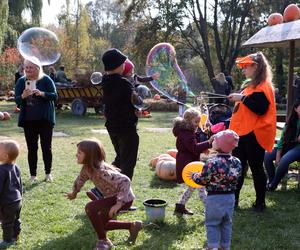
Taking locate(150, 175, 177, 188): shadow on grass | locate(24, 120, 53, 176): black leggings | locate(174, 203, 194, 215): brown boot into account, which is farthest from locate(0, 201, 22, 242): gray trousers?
locate(150, 175, 177, 188): shadow on grass

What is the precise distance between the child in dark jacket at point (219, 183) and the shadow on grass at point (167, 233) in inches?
21.8

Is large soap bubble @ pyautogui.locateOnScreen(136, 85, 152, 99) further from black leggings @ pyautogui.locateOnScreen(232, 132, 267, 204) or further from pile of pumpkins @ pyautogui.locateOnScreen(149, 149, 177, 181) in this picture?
pile of pumpkins @ pyautogui.locateOnScreen(149, 149, 177, 181)

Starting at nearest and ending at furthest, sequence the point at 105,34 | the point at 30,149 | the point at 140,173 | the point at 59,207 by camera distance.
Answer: the point at 59,207, the point at 30,149, the point at 140,173, the point at 105,34

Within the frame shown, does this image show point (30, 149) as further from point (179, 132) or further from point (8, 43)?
point (8, 43)

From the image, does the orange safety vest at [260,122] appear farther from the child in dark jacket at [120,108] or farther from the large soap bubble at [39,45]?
the large soap bubble at [39,45]

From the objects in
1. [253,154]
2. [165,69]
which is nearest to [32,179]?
[165,69]

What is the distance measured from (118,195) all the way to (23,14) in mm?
28227

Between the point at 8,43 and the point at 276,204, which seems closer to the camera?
the point at 276,204

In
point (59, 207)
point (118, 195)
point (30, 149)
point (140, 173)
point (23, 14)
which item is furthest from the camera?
point (23, 14)

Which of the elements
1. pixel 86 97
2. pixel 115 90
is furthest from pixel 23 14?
pixel 115 90

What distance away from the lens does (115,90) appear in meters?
4.63

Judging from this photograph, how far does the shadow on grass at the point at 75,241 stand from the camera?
393 centimetres

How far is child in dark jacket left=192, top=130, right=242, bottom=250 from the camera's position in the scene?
3.59m

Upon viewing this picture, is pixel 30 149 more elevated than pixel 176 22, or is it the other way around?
pixel 176 22
